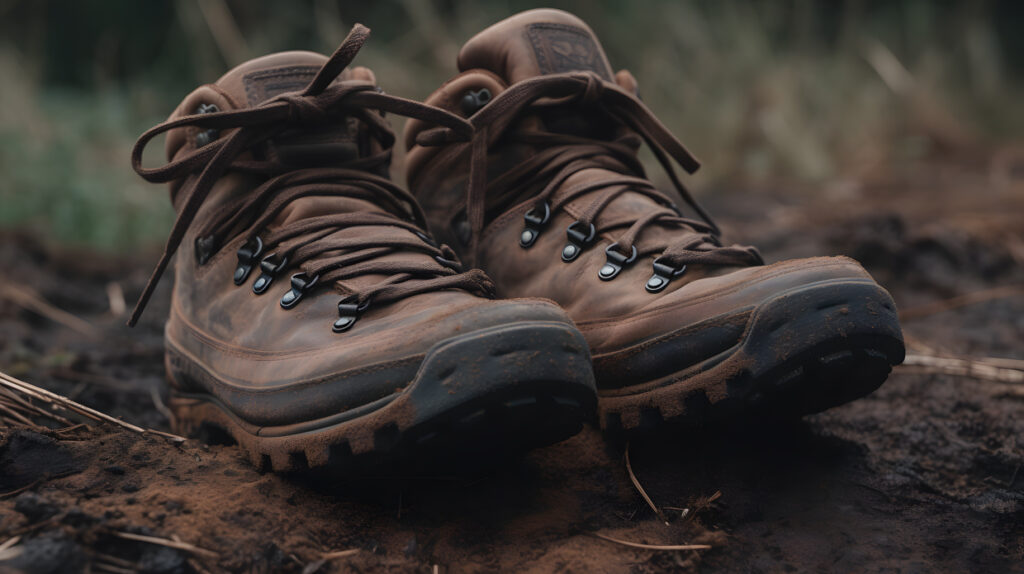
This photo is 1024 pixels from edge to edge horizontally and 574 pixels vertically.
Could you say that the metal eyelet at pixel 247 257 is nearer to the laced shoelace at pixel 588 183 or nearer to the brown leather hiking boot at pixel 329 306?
the brown leather hiking boot at pixel 329 306

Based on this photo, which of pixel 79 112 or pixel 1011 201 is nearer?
pixel 1011 201

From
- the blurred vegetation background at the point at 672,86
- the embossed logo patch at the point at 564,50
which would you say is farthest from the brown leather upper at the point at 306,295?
the blurred vegetation background at the point at 672,86

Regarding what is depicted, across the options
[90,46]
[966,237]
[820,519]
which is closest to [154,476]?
[820,519]

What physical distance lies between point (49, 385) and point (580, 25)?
1431 millimetres

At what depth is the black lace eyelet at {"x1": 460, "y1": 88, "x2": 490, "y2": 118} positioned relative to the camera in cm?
170

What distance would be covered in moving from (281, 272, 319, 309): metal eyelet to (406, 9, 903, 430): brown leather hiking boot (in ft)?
1.31

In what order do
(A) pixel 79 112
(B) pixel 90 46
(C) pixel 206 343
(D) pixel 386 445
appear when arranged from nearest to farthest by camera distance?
(D) pixel 386 445 < (C) pixel 206 343 < (A) pixel 79 112 < (B) pixel 90 46

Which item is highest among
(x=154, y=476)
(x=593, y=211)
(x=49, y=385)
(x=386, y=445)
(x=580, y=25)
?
(x=580, y=25)

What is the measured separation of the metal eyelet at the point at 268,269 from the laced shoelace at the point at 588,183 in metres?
0.39

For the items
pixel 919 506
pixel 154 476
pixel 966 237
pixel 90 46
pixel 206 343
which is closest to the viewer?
pixel 154 476

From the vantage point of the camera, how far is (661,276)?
1454 millimetres

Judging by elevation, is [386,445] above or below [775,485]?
above

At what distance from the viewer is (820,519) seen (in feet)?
4.26

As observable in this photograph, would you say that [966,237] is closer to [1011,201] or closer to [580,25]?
[1011,201]
